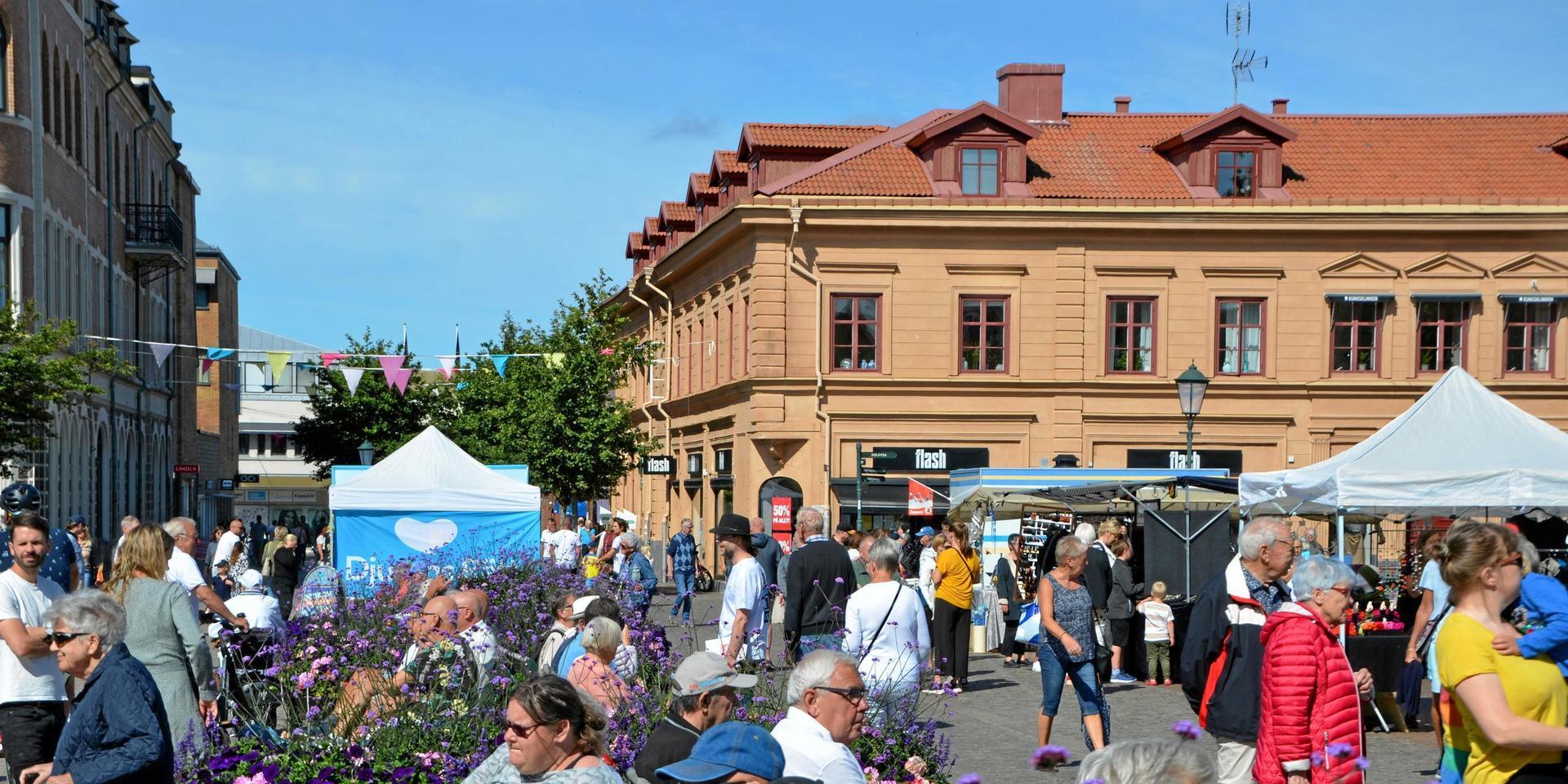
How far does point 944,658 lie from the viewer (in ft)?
53.9

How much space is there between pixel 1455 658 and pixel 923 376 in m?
32.2

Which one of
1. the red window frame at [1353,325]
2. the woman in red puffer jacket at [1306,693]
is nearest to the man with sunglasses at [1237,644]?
the woman in red puffer jacket at [1306,693]

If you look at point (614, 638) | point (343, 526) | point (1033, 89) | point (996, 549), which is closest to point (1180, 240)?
point (1033, 89)

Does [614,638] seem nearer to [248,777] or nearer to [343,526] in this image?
[248,777]

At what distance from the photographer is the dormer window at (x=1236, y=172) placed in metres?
38.0

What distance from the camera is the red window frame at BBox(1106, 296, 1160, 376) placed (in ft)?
123

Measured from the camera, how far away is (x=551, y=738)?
5141 millimetres

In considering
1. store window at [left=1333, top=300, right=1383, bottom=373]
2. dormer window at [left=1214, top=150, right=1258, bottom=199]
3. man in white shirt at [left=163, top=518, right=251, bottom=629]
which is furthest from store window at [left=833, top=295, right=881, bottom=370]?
man in white shirt at [left=163, top=518, right=251, bottom=629]

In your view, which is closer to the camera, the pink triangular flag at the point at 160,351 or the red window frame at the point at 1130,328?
the pink triangular flag at the point at 160,351

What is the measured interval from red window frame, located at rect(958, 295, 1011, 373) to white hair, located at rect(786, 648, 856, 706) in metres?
31.9

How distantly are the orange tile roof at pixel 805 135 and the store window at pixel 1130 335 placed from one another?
8290 mm

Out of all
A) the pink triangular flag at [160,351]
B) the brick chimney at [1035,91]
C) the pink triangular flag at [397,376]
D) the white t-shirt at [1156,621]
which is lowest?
the white t-shirt at [1156,621]

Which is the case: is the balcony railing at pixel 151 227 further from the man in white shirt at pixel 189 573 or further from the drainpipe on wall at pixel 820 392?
the man in white shirt at pixel 189 573

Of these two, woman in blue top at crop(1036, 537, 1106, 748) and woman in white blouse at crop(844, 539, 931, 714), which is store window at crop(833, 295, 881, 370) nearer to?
woman in white blouse at crop(844, 539, 931, 714)
